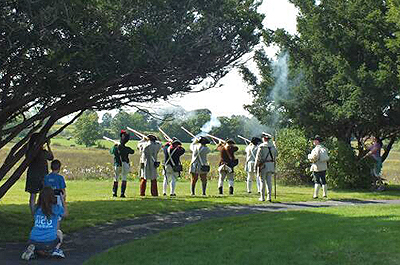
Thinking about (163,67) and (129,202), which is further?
(129,202)

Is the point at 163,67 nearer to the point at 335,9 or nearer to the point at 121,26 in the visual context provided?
the point at 121,26

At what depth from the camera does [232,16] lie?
1341cm

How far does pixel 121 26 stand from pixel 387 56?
42.6ft

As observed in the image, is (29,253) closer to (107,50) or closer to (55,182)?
(55,182)

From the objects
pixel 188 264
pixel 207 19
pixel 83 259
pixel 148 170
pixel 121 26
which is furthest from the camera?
pixel 148 170

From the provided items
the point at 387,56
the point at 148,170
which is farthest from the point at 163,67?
the point at 387,56

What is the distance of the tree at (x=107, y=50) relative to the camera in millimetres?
10352

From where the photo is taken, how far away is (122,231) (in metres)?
12.8

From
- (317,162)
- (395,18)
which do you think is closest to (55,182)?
(317,162)

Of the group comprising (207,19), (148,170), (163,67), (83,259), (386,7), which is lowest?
(83,259)

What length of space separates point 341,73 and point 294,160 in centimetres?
568

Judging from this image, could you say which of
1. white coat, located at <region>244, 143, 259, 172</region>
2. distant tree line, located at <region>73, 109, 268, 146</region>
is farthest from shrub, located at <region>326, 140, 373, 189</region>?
distant tree line, located at <region>73, 109, 268, 146</region>

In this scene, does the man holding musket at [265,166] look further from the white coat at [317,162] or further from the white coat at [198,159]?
the white coat at [198,159]

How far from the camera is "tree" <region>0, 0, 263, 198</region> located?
1035 cm
